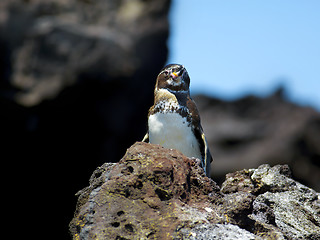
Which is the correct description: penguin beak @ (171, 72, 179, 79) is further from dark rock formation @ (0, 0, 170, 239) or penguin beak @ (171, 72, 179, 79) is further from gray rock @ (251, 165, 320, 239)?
dark rock formation @ (0, 0, 170, 239)

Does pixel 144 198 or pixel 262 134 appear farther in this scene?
pixel 262 134

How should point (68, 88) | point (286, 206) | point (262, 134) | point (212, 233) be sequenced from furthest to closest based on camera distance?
point (262, 134) → point (68, 88) → point (286, 206) → point (212, 233)

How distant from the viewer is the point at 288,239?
4.23 meters

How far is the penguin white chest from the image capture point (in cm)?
584

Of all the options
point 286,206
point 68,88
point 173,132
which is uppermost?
point 68,88

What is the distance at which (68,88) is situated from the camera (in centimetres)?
1512

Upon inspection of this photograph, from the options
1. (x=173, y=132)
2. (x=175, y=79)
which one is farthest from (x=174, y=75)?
(x=173, y=132)

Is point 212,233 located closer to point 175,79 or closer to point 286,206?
point 286,206

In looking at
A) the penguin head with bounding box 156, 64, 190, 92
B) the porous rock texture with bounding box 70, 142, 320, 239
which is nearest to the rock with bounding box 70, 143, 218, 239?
the porous rock texture with bounding box 70, 142, 320, 239

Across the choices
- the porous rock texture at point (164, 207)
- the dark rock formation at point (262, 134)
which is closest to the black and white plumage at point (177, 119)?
the porous rock texture at point (164, 207)

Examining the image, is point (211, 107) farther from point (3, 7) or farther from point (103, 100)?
point (3, 7)

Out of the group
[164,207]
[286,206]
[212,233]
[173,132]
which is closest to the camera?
[212,233]

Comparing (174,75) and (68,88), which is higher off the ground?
(68,88)

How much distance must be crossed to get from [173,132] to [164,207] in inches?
86.3
